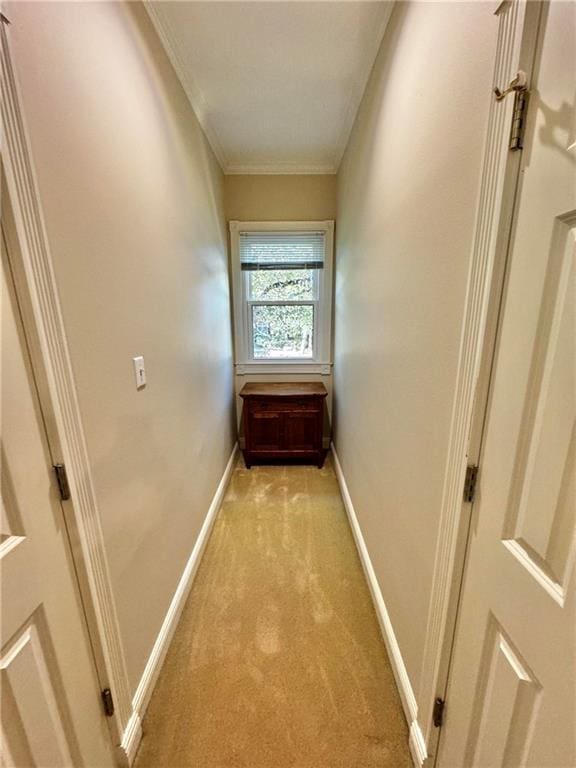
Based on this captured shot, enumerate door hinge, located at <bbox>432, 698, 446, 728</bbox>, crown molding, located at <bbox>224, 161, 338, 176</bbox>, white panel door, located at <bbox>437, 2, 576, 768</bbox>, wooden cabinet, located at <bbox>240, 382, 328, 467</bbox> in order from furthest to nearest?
wooden cabinet, located at <bbox>240, 382, 328, 467</bbox>, crown molding, located at <bbox>224, 161, 338, 176</bbox>, door hinge, located at <bbox>432, 698, 446, 728</bbox>, white panel door, located at <bbox>437, 2, 576, 768</bbox>

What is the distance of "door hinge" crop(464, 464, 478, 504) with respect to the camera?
743 millimetres

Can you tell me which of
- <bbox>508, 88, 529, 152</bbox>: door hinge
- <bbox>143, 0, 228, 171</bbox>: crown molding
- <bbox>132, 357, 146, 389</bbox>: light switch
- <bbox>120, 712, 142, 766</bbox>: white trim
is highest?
<bbox>143, 0, 228, 171</bbox>: crown molding

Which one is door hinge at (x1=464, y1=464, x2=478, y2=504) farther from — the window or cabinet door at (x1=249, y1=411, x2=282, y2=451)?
the window

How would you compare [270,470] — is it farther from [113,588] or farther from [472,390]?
[472,390]

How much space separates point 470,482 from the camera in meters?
0.75

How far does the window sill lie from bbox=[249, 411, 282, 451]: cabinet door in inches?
21.6

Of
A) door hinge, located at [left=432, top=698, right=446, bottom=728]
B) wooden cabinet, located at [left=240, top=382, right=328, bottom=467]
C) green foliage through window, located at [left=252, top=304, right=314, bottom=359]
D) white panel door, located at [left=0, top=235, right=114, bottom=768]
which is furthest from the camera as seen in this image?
green foliage through window, located at [left=252, top=304, right=314, bottom=359]

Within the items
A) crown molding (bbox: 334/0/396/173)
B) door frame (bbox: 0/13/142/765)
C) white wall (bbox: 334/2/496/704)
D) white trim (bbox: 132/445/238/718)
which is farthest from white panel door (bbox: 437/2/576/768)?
crown molding (bbox: 334/0/396/173)

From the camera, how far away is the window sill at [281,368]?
3.27 m

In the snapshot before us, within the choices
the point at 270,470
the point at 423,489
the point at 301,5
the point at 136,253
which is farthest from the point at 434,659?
the point at 301,5

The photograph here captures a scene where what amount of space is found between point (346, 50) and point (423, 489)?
204 cm

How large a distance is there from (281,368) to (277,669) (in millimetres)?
2372

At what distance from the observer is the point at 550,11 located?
0.51m

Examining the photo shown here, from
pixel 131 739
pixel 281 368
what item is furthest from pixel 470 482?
pixel 281 368
